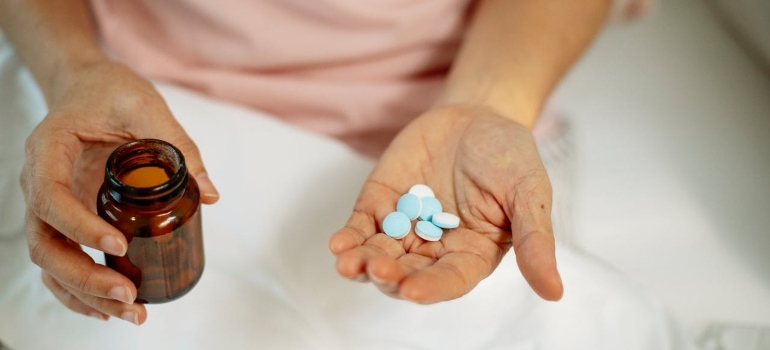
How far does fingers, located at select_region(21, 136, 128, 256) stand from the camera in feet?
2.27

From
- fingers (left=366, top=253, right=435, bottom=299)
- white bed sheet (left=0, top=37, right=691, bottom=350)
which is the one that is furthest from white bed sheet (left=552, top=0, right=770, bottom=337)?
fingers (left=366, top=253, right=435, bottom=299)

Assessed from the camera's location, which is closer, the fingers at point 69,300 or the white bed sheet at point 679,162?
the fingers at point 69,300

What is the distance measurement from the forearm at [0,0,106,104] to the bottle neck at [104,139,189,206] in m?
0.23

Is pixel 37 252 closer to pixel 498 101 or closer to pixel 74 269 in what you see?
pixel 74 269

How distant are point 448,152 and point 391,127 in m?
0.29

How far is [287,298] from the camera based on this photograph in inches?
34.9

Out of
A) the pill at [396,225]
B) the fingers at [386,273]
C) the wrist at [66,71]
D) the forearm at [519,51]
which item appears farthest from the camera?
the forearm at [519,51]

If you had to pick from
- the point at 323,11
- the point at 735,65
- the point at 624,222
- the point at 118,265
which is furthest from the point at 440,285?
the point at 735,65

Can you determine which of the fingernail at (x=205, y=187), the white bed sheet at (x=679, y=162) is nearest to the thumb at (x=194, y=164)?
the fingernail at (x=205, y=187)

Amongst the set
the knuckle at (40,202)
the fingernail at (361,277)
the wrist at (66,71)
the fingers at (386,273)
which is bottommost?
the knuckle at (40,202)

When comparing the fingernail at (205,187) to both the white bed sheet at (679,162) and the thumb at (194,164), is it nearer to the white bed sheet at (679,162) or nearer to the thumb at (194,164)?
the thumb at (194,164)

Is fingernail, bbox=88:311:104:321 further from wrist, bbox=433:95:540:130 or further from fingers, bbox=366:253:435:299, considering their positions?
wrist, bbox=433:95:540:130

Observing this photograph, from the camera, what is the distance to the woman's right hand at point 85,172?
0.72 metres

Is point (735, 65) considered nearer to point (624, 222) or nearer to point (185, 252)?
point (624, 222)
